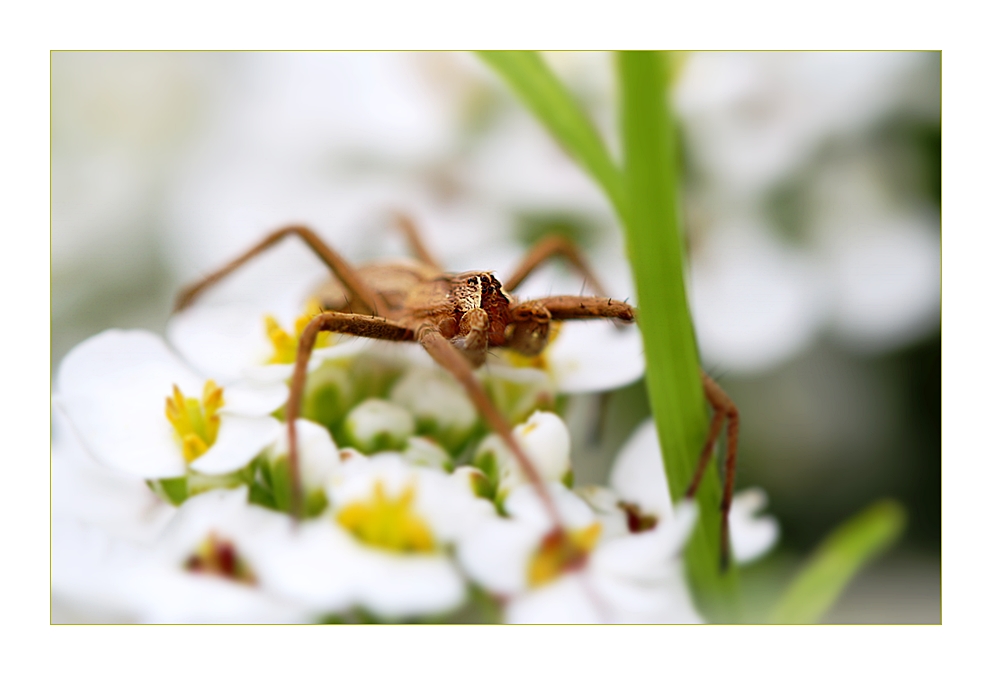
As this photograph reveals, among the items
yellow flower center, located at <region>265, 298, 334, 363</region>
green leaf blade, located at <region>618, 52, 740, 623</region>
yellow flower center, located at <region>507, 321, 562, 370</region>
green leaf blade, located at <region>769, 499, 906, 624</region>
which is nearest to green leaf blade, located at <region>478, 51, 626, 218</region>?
green leaf blade, located at <region>618, 52, 740, 623</region>

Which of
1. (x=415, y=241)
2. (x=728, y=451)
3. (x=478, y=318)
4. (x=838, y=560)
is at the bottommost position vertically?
(x=838, y=560)

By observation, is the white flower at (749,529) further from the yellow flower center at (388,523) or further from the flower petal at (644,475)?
the yellow flower center at (388,523)

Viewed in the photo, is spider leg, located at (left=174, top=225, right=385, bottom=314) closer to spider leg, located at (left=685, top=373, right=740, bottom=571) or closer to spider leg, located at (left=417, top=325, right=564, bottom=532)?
spider leg, located at (left=417, top=325, right=564, bottom=532)

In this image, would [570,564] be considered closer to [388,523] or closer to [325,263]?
[388,523]

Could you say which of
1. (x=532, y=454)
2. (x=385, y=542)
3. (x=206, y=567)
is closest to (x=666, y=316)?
(x=532, y=454)

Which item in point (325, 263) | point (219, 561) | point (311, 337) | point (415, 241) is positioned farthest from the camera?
point (415, 241)

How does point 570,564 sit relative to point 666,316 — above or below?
below
